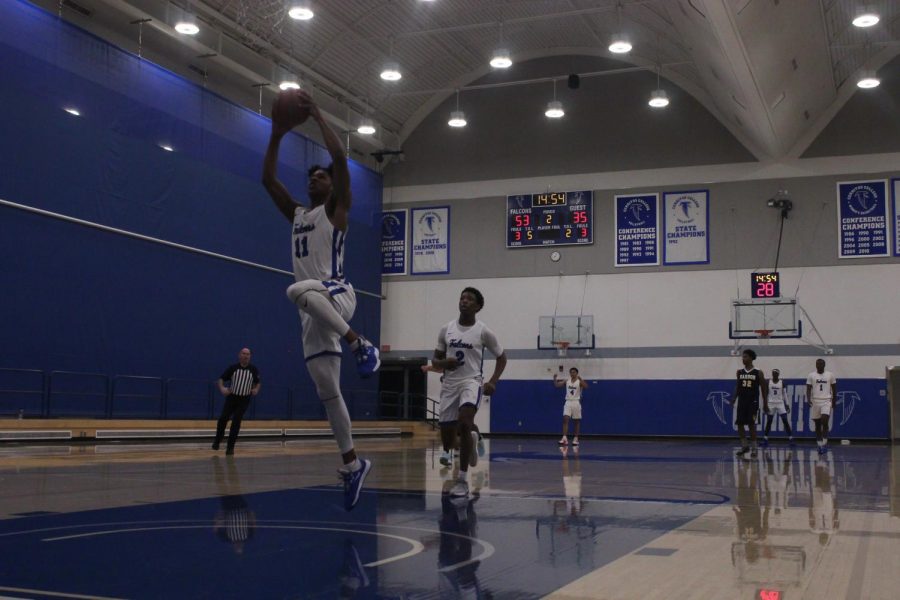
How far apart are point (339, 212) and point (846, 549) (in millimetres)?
3606

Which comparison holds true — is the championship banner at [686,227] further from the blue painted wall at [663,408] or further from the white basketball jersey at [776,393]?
the white basketball jersey at [776,393]

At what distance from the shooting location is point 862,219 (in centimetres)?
2748

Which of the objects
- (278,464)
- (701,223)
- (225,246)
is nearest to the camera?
(278,464)

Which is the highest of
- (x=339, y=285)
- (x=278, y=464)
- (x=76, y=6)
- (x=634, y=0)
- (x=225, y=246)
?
(x=634, y=0)

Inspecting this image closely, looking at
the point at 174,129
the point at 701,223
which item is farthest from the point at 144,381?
the point at 701,223

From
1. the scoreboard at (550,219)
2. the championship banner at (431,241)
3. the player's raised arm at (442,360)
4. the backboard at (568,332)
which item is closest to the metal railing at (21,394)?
the player's raised arm at (442,360)

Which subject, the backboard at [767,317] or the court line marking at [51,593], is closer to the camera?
the court line marking at [51,593]

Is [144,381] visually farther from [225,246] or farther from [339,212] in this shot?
[339,212]

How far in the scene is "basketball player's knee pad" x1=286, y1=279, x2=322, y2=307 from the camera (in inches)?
225

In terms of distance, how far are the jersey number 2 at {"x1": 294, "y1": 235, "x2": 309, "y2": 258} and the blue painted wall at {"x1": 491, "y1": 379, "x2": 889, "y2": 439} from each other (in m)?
24.3

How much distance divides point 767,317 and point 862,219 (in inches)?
169

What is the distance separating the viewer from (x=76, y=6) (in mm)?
20547

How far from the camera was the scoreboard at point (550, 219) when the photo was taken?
30.4 m

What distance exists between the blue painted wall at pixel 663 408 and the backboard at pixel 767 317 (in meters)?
1.84
